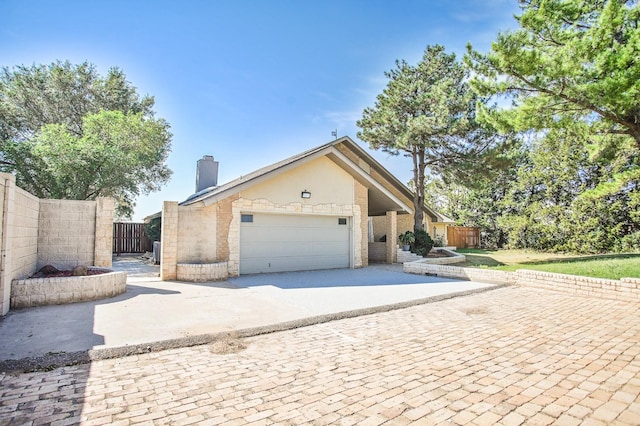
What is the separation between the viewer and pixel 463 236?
2764 centimetres

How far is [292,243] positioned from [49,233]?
281 inches

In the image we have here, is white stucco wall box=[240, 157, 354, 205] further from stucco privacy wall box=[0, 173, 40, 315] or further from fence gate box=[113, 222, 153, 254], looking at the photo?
fence gate box=[113, 222, 153, 254]

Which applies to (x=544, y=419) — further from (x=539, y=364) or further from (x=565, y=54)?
(x=565, y=54)

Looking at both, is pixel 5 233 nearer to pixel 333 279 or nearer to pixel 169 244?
pixel 169 244

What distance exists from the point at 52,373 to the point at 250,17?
10013mm

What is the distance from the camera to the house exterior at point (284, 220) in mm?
10555

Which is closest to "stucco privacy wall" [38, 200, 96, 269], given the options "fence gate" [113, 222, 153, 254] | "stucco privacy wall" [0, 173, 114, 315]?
"stucco privacy wall" [0, 173, 114, 315]

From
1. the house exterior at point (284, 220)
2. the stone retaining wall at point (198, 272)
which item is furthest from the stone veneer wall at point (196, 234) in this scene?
the stone retaining wall at point (198, 272)

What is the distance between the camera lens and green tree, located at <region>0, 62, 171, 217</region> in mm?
16094

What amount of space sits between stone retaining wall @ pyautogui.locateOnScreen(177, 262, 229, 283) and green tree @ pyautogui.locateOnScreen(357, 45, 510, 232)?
39.2ft

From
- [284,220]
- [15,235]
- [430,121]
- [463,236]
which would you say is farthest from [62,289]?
[463,236]

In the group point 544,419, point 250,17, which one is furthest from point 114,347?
point 250,17

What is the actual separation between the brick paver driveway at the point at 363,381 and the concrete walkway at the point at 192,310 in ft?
2.22

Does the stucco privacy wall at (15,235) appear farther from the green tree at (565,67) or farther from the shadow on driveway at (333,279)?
the green tree at (565,67)
